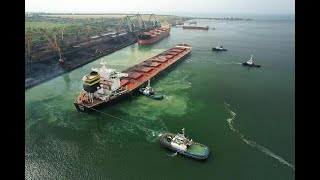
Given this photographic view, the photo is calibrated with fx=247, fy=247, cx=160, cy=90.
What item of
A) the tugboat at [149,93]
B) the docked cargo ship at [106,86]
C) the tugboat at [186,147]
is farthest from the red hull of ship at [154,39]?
the tugboat at [186,147]

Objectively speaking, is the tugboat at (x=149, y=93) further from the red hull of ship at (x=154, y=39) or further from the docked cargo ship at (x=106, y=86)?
the red hull of ship at (x=154, y=39)

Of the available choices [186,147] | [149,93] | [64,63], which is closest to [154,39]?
[64,63]

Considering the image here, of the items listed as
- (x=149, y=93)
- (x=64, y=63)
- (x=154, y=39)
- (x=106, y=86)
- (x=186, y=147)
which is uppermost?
(x=154, y=39)

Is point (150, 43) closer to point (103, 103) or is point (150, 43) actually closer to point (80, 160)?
point (103, 103)

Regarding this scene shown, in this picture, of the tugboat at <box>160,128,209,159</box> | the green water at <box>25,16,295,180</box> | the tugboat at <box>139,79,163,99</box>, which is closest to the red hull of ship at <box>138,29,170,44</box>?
the green water at <box>25,16,295,180</box>

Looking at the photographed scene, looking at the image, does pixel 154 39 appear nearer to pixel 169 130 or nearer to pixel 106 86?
pixel 106 86
